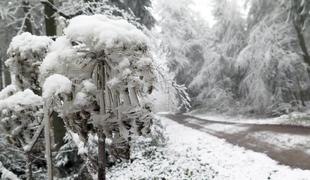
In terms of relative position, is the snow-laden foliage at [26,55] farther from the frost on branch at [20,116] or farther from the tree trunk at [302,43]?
the tree trunk at [302,43]

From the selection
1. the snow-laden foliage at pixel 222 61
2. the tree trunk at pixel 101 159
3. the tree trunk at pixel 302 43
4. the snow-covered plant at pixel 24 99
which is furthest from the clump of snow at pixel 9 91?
the snow-laden foliage at pixel 222 61

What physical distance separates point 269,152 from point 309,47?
13.8m

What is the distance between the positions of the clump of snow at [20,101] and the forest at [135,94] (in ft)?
0.05

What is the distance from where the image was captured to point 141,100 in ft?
13.8

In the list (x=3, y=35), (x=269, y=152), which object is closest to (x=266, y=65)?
(x=269, y=152)

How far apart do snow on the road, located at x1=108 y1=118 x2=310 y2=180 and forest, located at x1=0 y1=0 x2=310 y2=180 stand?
36 mm

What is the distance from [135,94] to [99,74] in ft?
1.50

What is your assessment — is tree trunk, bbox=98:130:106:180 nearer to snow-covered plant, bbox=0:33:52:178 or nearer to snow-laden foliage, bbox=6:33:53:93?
snow-covered plant, bbox=0:33:52:178

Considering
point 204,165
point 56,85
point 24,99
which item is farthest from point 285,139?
point 56,85

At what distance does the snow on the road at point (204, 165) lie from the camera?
927 cm

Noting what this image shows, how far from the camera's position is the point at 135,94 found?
13.1 ft

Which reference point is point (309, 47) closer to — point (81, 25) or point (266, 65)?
point (266, 65)

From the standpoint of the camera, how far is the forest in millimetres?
3844

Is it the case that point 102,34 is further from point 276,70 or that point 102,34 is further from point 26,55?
point 276,70
